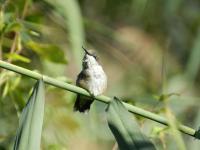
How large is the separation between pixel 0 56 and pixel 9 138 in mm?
257

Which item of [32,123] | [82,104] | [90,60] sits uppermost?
[90,60]

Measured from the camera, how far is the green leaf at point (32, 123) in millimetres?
1292

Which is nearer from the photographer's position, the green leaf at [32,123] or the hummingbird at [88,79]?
the green leaf at [32,123]

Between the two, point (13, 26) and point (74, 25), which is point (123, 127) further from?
point (74, 25)

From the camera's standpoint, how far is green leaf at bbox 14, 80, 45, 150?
1.29 metres

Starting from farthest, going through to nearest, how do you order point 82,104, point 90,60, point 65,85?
point 90,60 < point 82,104 < point 65,85

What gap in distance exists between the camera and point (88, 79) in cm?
199

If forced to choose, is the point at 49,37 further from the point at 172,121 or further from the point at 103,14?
the point at 172,121

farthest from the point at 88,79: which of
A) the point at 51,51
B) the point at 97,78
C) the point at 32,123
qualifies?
the point at 32,123

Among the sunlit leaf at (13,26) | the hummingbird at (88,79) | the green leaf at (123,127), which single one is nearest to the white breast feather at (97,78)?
the hummingbird at (88,79)

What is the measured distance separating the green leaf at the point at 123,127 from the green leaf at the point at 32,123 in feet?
0.42

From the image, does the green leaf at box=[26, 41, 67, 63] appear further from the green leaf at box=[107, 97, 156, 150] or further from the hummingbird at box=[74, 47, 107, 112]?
the green leaf at box=[107, 97, 156, 150]

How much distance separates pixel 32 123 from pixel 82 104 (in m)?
0.67

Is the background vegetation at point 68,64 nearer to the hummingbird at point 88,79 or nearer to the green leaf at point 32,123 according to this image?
the hummingbird at point 88,79
